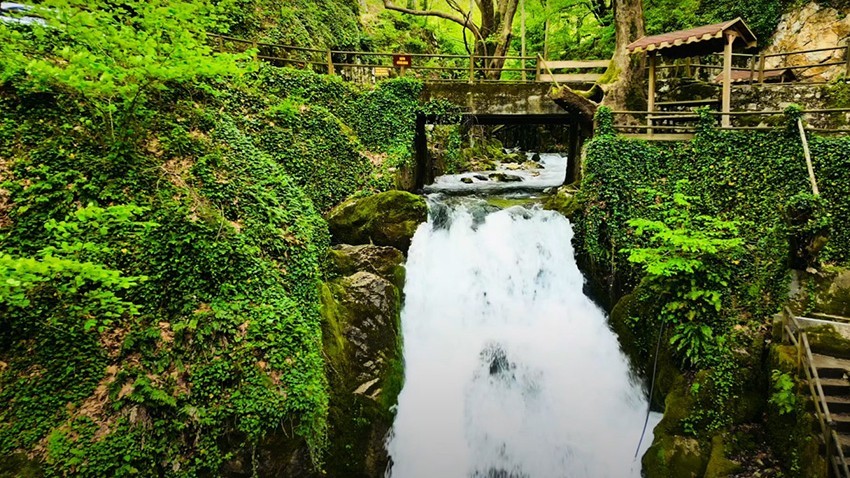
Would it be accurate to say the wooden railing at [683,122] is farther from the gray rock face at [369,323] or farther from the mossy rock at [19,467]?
the mossy rock at [19,467]

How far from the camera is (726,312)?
762 centimetres

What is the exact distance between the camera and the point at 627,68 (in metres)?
12.8

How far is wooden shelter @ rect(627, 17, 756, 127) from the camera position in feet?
32.6

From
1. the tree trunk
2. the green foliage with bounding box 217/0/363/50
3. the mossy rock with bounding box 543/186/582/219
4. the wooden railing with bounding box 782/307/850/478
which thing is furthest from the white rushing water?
the green foliage with bounding box 217/0/363/50

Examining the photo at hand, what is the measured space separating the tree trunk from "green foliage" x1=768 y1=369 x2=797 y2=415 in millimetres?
8731

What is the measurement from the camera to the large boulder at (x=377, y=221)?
10102 mm

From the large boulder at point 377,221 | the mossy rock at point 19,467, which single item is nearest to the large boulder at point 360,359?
the large boulder at point 377,221

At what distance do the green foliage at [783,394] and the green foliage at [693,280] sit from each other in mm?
1012

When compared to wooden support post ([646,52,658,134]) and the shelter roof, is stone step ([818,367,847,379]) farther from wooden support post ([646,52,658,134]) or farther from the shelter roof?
the shelter roof

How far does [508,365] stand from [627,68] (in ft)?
32.1

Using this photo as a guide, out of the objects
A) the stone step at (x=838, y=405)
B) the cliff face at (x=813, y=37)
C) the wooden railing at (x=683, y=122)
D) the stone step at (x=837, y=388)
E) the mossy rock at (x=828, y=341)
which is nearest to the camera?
the stone step at (x=838, y=405)

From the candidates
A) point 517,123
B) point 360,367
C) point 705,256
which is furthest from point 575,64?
point 360,367

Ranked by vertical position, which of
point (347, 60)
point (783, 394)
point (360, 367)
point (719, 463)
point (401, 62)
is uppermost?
point (347, 60)

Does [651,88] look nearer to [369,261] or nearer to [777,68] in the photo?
[777,68]
